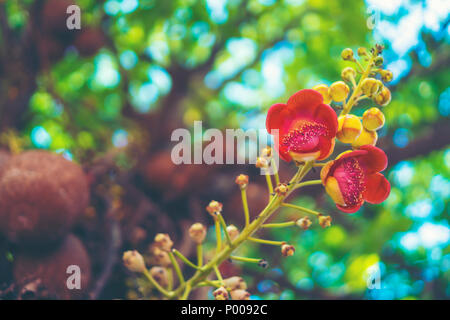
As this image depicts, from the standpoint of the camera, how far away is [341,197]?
2.77ft

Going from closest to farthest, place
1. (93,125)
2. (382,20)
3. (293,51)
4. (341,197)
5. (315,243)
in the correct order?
(341,197) → (382,20) → (93,125) → (315,243) → (293,51)

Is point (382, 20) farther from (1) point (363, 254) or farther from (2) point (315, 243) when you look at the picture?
(2) point (315, 243)

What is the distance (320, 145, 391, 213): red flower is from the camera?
85cm

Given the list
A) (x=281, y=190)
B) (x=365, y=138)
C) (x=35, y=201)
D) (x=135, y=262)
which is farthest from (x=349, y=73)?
(x=35, y=201)

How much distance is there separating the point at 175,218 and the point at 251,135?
21.0 inches

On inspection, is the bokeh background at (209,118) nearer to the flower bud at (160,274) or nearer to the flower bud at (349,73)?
the flower bud at (160,274)

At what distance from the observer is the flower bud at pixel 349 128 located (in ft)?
2.72

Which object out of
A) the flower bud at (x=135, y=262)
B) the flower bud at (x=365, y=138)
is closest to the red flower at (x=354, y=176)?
the flower bud at (x=365, y=138)

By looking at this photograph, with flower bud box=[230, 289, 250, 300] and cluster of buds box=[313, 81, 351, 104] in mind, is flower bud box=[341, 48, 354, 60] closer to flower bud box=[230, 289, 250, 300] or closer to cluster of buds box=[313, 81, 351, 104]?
cluster of buds box=[313, 81, 351, 104]

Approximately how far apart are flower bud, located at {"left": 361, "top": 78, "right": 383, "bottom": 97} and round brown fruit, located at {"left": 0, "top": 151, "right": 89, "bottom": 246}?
93 centimetres

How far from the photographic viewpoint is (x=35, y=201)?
1272 mm

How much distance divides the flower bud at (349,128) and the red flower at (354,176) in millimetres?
30

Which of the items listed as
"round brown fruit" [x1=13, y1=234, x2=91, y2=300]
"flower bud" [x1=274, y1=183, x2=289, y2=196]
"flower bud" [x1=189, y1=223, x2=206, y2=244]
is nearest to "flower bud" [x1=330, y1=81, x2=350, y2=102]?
"flower bud" [x1=274, y1=183, x2=289, y2=196]
